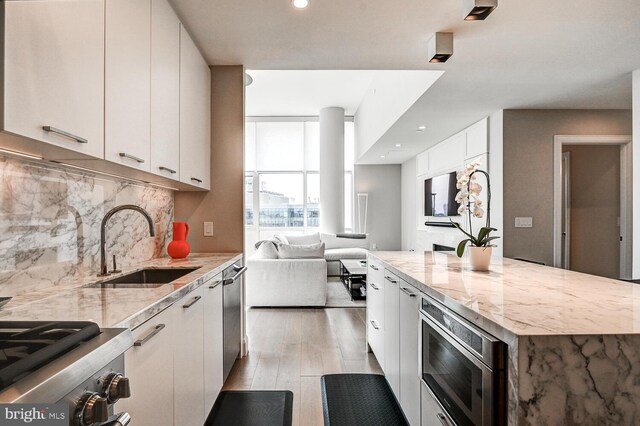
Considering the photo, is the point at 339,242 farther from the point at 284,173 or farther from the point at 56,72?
the point at 56,72

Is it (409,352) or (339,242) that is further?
(339,242)

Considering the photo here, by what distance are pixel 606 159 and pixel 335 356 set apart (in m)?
4.99

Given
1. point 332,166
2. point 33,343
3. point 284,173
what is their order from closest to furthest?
1. point 33,343
2. point 332,166
3. point 284,173

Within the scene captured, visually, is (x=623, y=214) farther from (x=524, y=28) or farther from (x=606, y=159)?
(x=524, y=28)

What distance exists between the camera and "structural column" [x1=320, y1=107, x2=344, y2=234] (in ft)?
26.3

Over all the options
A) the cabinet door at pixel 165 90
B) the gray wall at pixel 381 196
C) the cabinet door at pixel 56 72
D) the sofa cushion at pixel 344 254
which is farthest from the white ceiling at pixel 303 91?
the cabinet door at pixel 56 72

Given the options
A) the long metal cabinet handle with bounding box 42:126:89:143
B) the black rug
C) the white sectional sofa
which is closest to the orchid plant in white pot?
the black rug

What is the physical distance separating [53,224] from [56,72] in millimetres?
748

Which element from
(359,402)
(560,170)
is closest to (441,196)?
(560,170)

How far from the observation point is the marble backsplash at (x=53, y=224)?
4.58ft

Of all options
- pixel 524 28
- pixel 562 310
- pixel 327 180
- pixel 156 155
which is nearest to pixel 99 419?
pixel 562 310

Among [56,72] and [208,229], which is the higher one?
[56,72]

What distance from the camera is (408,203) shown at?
Result: 27.5ft

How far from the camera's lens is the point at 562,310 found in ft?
3.90
